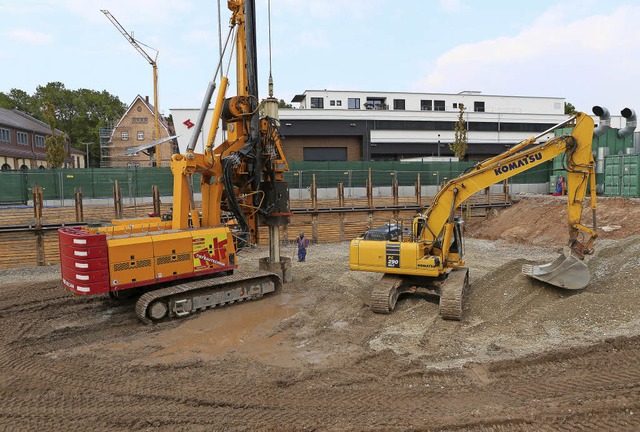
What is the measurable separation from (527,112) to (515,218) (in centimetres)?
2724

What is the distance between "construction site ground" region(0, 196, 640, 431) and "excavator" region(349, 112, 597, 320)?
17.6 inches

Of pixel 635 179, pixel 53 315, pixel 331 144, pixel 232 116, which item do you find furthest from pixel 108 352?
pixel 331 144

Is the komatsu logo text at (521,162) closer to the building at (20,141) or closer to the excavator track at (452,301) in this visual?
the excavator track at (452,301)

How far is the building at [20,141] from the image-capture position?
139ft

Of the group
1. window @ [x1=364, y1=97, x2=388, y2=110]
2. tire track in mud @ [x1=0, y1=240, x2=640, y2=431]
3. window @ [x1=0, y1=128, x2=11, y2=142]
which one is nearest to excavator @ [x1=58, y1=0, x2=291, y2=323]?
tire track in mud @ [x1=0, y1=240, x2=640, y2=431]

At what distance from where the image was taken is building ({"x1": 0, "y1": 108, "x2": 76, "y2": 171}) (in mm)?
42516

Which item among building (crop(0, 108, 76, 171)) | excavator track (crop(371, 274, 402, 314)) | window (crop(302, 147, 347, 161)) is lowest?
excavator track (crop(371, 274, 402, 314))

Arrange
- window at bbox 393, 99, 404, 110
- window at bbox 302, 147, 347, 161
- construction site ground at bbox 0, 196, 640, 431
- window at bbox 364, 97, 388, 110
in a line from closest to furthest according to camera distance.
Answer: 1. construction site ground at bbox 0, 196, 640, 431
2. window at bbox 302, 147, 347, 161
3. window at bbox 364, 97, 388, 110
4. window at bbox 393, 99, 404, 110

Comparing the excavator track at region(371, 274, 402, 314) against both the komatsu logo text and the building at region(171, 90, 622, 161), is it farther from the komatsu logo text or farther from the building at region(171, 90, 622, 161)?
the building at region(171, 90, 622, 161)

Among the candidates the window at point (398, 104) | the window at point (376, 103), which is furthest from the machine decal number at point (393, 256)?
the window at point (398, 104)

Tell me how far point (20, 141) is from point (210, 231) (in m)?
44.4

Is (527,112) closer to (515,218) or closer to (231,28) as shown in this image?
(515,218)

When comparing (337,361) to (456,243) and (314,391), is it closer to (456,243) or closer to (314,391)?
(314,391)

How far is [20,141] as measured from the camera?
4581 centimetres
